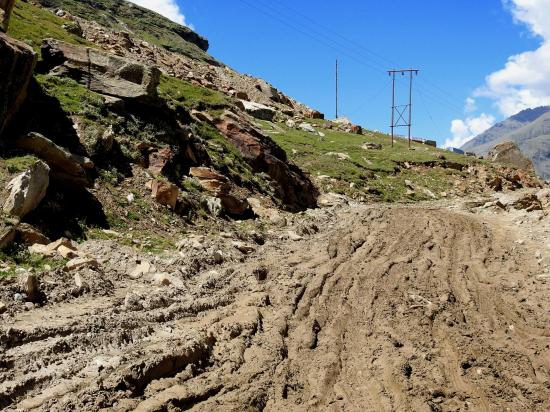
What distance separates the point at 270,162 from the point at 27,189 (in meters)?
15.7

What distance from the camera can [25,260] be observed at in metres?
10.2

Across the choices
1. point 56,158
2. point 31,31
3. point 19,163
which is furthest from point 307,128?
point 19,163

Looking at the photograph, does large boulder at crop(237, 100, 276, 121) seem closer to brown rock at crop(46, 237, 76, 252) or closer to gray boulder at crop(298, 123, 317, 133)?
gray boulder at crop(298, 123, 317, 133)

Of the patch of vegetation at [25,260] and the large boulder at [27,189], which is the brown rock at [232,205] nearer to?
the large boulder at [27,189]

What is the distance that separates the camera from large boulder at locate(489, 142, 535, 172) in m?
52.5

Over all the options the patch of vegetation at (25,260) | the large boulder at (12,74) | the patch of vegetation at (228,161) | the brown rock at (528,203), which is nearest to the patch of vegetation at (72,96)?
the large boulder at (12,74)

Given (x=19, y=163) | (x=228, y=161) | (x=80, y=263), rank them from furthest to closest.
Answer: (x=228, y=161) < (x=19, y=163) < (x=80, y=263)

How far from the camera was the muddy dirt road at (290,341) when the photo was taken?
6.61 m

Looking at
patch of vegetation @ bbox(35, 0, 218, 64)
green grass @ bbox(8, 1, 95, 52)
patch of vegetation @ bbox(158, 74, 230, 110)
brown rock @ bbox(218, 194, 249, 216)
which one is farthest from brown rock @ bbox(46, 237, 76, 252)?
patch of vegetation @ bbox(35, 0, 218, 64)

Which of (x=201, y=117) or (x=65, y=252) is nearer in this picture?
(x=65, y=252)

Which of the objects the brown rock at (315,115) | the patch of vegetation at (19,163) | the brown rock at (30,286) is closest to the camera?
the brown rock at (30,286)

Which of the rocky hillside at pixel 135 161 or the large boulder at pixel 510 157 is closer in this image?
the rocky hillside at pixel 135 161

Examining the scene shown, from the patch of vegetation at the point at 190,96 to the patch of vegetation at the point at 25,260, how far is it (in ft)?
62.4

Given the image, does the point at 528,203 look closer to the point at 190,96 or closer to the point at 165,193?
the point at 165,193
